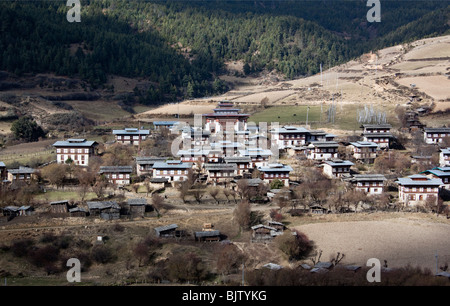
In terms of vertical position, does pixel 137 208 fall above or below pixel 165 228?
above

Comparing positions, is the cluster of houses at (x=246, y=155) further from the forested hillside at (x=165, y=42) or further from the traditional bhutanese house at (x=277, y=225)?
the forested hillside at (x=165, y=42)

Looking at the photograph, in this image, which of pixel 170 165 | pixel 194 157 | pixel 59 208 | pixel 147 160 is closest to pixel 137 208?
pixel 59 208

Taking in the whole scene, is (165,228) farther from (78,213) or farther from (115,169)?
(115,169)

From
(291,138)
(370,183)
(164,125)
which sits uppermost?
(164,125)

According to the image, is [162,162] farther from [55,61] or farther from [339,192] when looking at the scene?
[55,61]

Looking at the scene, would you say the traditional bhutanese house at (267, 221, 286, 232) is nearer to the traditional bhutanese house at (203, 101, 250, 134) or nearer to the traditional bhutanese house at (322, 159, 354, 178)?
the traditional bhutanese house at (322, 159, 354, 178)

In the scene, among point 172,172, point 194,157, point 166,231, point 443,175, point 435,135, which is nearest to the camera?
point 166,231

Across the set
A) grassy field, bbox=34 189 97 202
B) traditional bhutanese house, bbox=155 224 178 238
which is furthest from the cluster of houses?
traditional bhutanese house, bbox=155 224 178 238

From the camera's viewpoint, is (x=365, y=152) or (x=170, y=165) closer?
(x=170, y=165)
